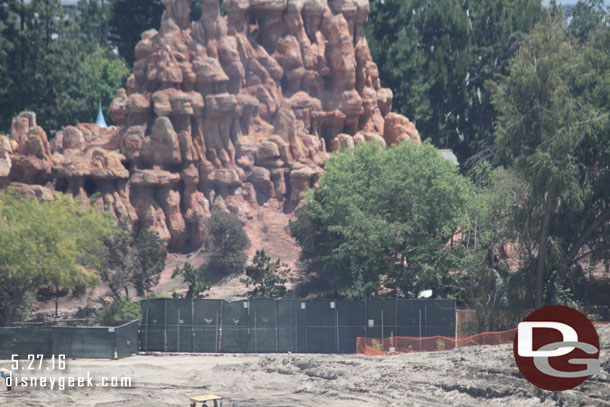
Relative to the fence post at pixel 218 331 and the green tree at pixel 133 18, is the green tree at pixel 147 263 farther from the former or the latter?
the green tree at pixel 133 18

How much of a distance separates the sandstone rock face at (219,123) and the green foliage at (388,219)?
1064 centimetres

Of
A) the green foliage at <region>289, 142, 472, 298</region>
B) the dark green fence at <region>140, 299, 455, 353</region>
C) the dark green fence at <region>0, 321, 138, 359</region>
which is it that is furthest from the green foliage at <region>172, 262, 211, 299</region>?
the dark green fence at <region>0, 321, 138, 359</region>

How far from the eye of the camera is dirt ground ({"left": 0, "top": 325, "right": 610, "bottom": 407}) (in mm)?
29656

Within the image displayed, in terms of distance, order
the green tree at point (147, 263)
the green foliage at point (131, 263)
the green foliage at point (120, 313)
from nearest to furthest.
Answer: the green foliage at point (120, 313), the green foliage at point (131, 263), the green tree at point (147, 263)

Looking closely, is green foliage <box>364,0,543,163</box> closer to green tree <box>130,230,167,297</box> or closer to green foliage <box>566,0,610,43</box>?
green foliage <box>566,0,610,43</box>

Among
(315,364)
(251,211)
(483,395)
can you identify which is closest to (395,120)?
(251,211)

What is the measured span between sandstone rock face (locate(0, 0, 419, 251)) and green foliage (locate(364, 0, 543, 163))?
820 centimetres

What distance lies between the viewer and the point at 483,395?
98.9 ft

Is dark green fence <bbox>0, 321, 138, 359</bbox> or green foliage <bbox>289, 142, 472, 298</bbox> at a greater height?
green foliage <bbox>289, 142, 472, 298</bbox>

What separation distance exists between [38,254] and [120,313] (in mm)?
5074

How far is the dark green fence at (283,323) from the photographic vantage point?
133ft

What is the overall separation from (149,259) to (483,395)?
1117 inches

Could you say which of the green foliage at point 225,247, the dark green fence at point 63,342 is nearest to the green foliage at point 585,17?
the green foliage at point 225,247

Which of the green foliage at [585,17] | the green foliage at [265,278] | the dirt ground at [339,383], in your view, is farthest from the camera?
the green foliage at [585,17]
